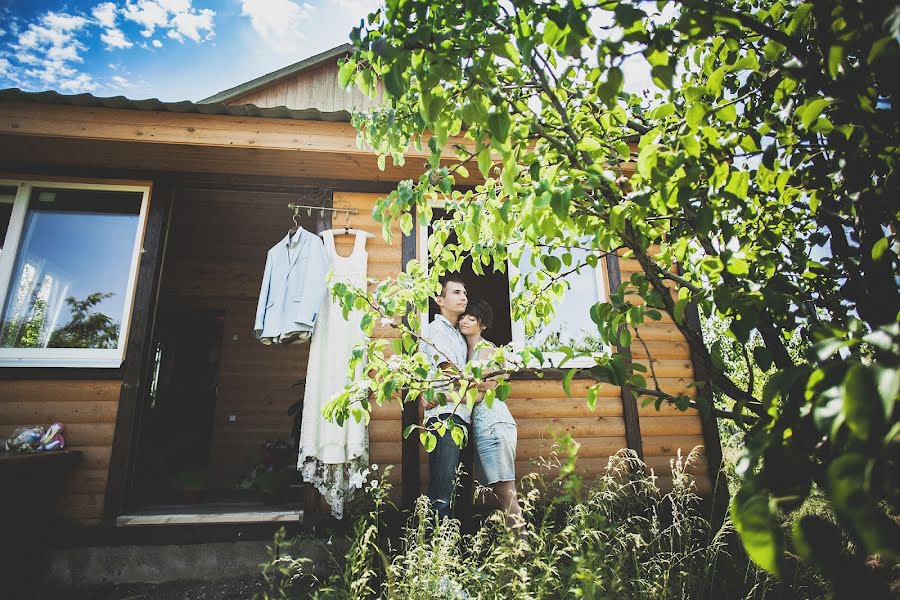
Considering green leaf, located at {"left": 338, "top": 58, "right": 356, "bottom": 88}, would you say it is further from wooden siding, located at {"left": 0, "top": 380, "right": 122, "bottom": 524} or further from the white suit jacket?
wooden siding, located at {"left": 0, "top": 380, "right": 122, "bottom": 524}

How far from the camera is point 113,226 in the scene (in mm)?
3865

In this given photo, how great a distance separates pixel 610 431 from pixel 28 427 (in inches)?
179

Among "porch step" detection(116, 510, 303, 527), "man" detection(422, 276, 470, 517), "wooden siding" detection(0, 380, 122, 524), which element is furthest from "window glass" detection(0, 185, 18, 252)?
"man" detection(422, 276, 470, 517)

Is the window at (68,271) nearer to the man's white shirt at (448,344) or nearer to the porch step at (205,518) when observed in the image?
the porch step at (205,518)

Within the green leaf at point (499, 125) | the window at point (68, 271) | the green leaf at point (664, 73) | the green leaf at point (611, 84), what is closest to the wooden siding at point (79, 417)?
the window at point (68, 271)

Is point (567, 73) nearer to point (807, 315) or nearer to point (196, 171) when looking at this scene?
point (807, 315)

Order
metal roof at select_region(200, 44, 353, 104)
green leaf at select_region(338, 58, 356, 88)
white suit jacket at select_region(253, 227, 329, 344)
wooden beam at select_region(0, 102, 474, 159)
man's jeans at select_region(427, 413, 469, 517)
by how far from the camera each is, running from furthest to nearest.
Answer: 1. metal roof at select_region(200, 44, 353, 104)
2. white suit jacket at select_region(253, 227, 329, 344)
3. wooden beam at select_region(0, 102, 474, 159)
4. man's jeans at select_region(427, 413, 469, 517)
5. green leaf at select_region(338, 58, 356, 88)

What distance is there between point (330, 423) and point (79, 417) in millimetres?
1971

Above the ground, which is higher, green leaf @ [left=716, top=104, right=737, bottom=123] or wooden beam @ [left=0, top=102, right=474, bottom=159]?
wooden beam @ [left=0, top=102, right=474, bottom=159]

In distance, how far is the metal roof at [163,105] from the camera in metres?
3.21

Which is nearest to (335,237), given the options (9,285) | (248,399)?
(9,285)

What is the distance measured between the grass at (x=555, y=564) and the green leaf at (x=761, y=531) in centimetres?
105

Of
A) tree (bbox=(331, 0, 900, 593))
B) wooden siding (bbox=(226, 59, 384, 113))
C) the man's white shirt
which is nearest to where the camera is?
tree (bbox=(331, 0, 900, 593))

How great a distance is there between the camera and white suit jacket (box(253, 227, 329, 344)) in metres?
3.51
